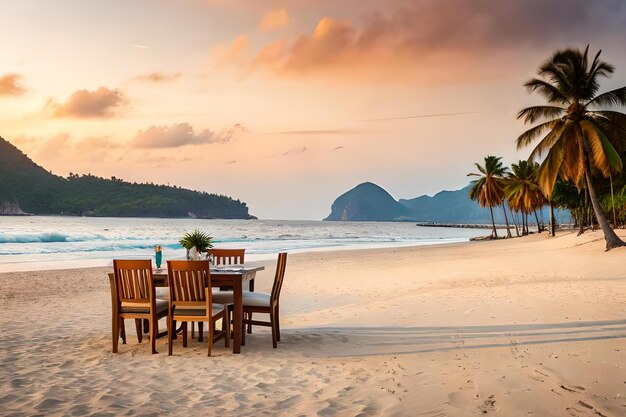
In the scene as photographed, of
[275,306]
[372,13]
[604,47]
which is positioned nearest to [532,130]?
[604,47]

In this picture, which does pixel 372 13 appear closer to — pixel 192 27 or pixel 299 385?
pixel 192 27

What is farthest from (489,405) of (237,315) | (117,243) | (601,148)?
(117,243)

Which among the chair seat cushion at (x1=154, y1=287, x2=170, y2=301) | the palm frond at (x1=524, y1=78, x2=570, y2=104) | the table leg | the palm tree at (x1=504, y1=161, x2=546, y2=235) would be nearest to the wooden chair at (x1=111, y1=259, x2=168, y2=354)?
the chair seat cushion at (x1=154, y1=287, x2=170, y2=301)

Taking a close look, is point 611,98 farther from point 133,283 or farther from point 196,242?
point 133,283

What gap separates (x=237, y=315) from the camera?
5859 mm

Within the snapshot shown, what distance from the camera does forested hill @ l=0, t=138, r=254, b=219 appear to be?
100438 millimetres

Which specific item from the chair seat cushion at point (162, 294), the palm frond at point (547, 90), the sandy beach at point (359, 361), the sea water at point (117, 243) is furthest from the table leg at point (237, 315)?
the palm frond at point (547, 90)

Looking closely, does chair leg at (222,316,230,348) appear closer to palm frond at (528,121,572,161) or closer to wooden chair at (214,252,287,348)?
wooden chair at (214,252,287,348)

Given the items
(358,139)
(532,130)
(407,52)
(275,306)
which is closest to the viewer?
(275,306)

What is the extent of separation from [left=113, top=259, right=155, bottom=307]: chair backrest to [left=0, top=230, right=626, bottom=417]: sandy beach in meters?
0.65

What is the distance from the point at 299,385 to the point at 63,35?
51.6 feet

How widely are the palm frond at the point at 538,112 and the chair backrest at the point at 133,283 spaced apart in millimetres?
19125

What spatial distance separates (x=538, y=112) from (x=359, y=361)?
18822 millimetres

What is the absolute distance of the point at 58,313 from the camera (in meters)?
8.79
